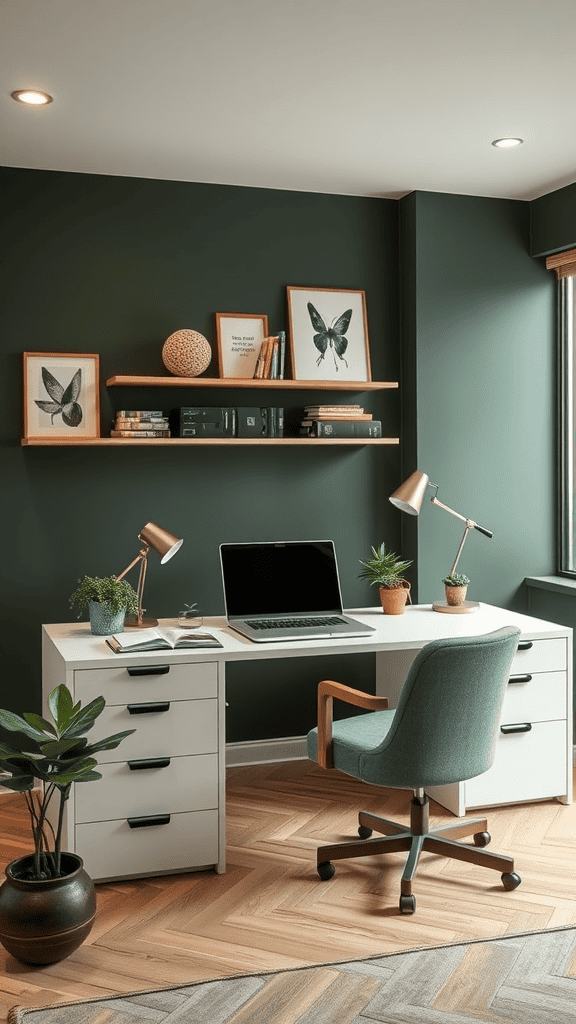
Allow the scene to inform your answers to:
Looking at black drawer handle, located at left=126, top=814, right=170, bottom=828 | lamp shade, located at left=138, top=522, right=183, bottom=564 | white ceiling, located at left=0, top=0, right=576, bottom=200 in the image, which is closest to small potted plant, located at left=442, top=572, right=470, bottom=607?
lamp shade, located at left=138, top=522, right=183, bottom=564

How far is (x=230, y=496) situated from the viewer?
400cm

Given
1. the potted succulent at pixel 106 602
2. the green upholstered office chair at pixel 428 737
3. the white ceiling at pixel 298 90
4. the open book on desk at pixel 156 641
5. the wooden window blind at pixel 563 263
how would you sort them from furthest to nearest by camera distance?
the wooden window blind at pixel 563 263
the potted succulent at pixel 106 602
the open book on desk at pixel 156 641
the green upholstered office chair at pixel 428 737
the white ceiling at pixel 298 90

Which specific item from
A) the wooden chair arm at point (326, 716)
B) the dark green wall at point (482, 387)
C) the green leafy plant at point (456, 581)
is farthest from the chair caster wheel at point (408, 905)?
the dark green wall at point (482, 387)

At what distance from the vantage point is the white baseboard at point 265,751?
405 centimetres

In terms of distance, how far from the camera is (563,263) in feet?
13.5

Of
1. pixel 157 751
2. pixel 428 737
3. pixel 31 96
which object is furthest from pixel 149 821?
pixel 31 96

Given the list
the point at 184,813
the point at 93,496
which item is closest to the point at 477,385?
the point at 93,496

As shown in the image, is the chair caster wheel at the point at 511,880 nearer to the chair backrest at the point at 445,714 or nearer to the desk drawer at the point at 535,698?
the chair backrest at the point at 445,714

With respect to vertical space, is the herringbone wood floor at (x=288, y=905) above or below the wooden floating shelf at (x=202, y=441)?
below

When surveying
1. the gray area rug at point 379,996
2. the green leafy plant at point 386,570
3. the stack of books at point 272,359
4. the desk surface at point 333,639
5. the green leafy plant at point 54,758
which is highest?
the stack of books at point 272,359

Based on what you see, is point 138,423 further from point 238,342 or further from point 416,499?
point 416,499

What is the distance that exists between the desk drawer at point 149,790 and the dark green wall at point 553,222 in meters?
2.59

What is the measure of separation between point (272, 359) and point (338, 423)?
37 cm

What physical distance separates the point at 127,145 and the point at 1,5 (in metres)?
1.07
